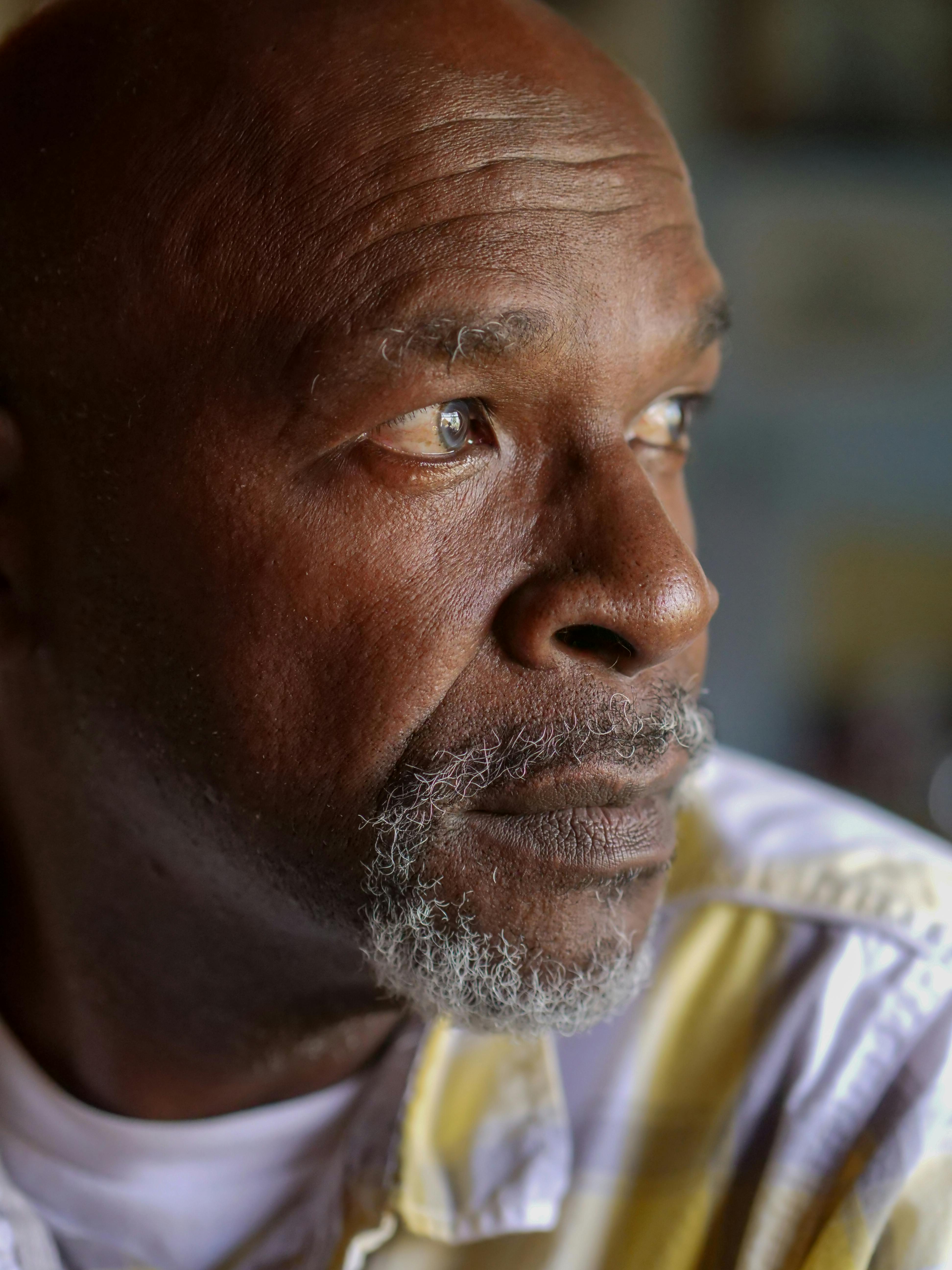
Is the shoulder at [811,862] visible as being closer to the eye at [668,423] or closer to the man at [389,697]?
the man at [389,697]

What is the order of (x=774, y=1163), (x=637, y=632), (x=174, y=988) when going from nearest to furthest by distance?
(x=637, y=632) → (x=774, y=1163) → (x=174, y=988)

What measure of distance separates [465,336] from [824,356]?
2.68 meters

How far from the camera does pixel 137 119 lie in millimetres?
897

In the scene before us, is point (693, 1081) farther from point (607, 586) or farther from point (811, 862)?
point (607, 586)

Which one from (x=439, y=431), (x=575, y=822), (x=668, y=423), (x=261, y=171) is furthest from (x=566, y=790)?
(x=261, y=171)

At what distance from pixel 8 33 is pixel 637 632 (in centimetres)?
78

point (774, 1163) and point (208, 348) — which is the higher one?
point (208, 348)

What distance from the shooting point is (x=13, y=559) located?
1.01 meters

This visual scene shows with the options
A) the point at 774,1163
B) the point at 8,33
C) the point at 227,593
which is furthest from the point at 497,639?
the point at 8,33

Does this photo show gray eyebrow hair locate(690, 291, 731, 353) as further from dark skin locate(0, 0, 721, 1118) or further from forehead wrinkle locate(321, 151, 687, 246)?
forehead wrinkle locate(321, 151, 687, 246)

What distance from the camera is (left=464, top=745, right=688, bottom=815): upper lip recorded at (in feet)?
2.70

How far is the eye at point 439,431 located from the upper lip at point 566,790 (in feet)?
0.78

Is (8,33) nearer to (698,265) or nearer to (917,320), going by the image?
(698,265)

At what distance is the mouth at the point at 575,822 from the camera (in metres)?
0.83
